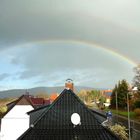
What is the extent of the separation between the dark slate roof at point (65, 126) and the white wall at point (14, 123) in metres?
16.1

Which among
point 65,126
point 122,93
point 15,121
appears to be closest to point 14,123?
point 15,121

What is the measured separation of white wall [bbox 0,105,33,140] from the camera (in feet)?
90.6

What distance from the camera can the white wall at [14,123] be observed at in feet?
90.6

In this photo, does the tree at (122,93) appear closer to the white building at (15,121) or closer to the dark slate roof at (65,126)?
the white building at (15,121)

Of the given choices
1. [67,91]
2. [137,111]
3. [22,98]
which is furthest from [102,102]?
[67,91]

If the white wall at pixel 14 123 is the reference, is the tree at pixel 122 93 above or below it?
above

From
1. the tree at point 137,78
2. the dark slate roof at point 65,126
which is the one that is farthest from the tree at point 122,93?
the dark slate roof at point 65,126

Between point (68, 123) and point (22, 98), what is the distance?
2001 cm

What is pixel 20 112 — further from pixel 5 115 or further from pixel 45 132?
pixel 45 132

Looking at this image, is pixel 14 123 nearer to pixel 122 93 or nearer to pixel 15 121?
pixel 15 121

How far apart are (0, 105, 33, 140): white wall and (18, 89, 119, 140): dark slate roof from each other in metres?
16.1

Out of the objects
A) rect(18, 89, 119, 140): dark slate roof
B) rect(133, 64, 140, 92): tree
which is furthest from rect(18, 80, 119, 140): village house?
rect(133, 64, 140, 92): tree

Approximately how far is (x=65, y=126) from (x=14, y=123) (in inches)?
752

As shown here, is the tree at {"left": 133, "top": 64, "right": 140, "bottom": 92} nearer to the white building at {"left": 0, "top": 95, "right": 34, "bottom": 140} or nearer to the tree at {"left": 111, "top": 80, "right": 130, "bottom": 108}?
the tree at {"left": 111, "top": 80, "right": 130, "bottom": 108}
